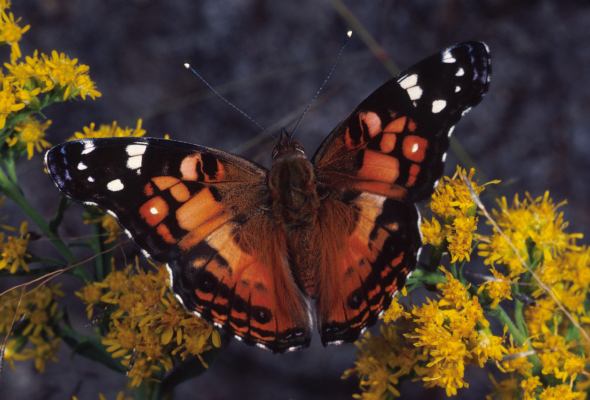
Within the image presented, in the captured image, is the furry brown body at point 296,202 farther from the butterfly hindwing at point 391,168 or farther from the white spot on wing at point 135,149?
the white spot on wing at point 135,149

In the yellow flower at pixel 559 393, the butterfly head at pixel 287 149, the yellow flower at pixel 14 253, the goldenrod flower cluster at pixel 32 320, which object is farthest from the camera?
the goldenrod flower cluster at pixel 32 320

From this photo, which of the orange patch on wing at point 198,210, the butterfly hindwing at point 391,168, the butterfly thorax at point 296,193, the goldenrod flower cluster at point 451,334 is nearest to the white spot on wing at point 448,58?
the butterfly hindwing at point 391,168

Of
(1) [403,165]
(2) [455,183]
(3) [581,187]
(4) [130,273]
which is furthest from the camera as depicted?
(3) [581,187]

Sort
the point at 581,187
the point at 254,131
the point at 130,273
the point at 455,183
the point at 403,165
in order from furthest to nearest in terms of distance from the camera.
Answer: the point at 254,131 < the point at 581,187 < the point at 130,273 < the point at 455,183 < the point at 403,165

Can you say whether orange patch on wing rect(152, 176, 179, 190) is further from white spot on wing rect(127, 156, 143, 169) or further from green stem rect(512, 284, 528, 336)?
green stem rect(512, 284, 528, 336)

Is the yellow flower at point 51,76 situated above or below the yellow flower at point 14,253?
above

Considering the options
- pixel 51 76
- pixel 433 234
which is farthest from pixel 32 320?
pixel 433 234

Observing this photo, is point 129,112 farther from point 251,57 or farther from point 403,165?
point 403,165

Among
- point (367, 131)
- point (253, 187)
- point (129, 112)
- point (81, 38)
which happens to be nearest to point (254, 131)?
point (129, 112)
